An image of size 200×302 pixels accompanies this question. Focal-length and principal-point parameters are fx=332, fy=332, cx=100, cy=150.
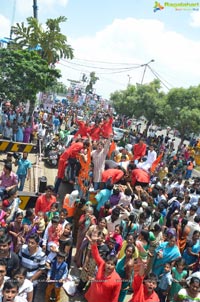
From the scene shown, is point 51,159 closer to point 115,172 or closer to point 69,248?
point 115,172

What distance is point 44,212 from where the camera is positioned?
628 centimetres

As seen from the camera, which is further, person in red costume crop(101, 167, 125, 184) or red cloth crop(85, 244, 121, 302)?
person in red costume crop(101, 167, 125, 184)

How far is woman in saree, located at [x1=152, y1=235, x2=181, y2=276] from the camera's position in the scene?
5.55 metres

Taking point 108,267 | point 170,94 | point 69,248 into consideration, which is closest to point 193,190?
point 69,248

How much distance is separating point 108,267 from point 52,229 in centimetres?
157

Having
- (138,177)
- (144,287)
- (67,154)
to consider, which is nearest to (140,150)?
(138,177)

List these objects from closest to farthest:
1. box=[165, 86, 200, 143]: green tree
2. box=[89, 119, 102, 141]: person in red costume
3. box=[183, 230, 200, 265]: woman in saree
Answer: box=[183, 230, 200, 265]: woman in saree < box=[89, 119, 102, 141]: person in red costume < box=[165, 86, 200, 143]: green tree

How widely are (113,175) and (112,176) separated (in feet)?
0.21

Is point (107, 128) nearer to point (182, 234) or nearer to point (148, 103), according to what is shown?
point (182, 234)

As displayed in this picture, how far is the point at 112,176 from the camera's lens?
8.09m

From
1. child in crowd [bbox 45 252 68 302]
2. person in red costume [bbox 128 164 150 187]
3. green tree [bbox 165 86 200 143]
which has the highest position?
green tree [bbox 165 86 200 143]

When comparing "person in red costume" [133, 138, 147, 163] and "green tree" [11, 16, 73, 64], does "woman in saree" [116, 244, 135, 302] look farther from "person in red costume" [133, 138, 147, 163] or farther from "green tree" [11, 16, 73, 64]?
"green tree" [11, 16, 73, 64]

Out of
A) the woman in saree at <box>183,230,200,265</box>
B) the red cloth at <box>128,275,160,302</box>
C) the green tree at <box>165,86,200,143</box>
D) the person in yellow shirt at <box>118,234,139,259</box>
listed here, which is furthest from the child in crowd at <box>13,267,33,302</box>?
the green tree at <box>165,86,200,143</box>

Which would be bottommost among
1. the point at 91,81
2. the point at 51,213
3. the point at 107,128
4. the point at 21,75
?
the point at 51,213
